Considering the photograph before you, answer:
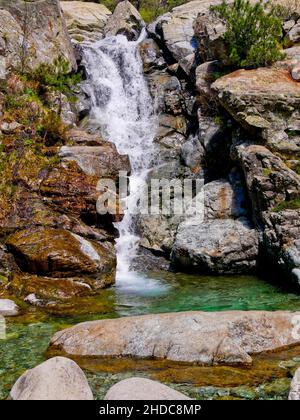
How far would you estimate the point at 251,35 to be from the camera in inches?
753

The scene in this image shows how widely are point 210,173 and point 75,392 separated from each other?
14448 mm

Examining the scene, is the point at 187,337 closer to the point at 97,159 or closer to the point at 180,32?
the point at 97,159

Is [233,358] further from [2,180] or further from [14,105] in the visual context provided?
[14,105]

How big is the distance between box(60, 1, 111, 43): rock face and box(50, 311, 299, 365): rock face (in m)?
26.7

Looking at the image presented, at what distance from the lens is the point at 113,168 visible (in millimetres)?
17188

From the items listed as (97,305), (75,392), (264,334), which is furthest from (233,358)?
Result: (97,305)

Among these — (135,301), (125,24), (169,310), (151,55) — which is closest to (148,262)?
(135,301)

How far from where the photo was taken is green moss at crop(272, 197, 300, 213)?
13773mm

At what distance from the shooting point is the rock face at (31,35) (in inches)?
859

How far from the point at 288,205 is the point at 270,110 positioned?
13.6 feet

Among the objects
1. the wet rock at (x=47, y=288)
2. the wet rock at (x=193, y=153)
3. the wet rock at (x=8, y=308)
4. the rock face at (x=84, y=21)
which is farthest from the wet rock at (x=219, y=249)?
the rock face at (x=84, y=21)

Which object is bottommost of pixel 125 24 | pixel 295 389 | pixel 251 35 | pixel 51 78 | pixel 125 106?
pixel 295 389

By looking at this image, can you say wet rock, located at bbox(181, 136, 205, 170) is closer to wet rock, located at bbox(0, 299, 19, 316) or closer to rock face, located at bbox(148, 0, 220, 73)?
rock face, located at bbox(148, 0, 220, 73)

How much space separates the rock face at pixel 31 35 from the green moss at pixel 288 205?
1436cm
